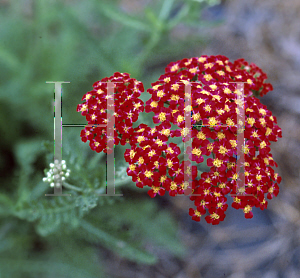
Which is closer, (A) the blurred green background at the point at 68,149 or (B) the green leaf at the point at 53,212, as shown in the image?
(B) the green leaf at the point at 53,212

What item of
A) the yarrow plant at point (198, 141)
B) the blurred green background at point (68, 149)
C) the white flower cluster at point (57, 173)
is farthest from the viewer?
the blurred green background at point (68, 149)

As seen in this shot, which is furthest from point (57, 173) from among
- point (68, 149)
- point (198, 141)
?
point (198, 141)

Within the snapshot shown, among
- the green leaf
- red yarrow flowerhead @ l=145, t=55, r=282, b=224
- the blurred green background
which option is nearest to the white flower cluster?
the blurred green background

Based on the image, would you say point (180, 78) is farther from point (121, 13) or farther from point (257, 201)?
point (121, 13)

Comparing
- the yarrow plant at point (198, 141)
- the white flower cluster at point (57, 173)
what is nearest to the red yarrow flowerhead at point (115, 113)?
the yarrow plant at point (198, 141)

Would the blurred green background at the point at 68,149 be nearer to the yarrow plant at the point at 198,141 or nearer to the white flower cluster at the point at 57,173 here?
the white flower cluster at the point at 57,173

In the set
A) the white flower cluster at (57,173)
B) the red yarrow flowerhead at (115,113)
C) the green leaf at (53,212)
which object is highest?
the red yarrow flowerhead at (115,113)

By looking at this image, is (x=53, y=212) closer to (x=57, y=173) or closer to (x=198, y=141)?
(x=57, y=173)

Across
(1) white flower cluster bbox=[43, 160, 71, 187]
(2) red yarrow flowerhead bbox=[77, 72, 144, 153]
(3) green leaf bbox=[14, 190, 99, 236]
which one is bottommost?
(3) green leaf bbox=[14, 190, 99, 236]

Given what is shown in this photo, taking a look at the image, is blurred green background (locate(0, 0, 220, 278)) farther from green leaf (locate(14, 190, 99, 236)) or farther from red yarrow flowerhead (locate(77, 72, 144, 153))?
red yarrow flowerhead (locate(77, 72, 144, 153))

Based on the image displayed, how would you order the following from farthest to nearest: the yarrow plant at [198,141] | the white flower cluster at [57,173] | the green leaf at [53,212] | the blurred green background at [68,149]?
the blurred green background at [68,149] → the green leaf at [53,212] → the white flower cluster at [57,173] → the yarrow plant at [198,141]
